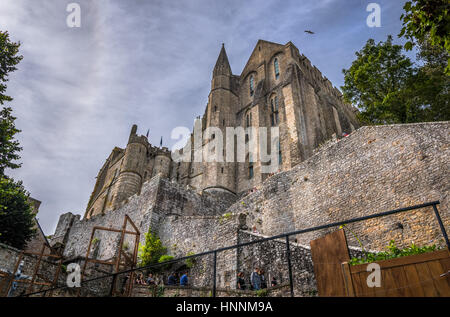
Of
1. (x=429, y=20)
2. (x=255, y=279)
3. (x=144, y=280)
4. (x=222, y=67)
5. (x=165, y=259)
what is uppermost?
(x=222, y=67)

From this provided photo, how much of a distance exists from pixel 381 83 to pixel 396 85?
29.3 inches

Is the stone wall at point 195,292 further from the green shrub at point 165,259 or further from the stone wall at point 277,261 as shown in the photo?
the green shrub at point 165,259

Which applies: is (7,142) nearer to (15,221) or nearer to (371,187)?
(15,221)

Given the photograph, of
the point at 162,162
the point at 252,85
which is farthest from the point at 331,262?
the point at 162,162

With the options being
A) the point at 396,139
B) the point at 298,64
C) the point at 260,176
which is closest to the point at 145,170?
the point at 260,176

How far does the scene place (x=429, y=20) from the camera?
5.36 meters

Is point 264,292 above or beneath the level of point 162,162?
beneath

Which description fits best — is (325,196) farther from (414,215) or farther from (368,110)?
(368,110)

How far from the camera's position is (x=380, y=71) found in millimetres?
16125

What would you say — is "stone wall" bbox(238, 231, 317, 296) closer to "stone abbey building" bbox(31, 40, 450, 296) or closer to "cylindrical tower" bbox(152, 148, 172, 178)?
"stone abbey building" bbox(31, 40, 450, 296)

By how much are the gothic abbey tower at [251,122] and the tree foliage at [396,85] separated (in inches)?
248

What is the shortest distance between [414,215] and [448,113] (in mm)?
7707

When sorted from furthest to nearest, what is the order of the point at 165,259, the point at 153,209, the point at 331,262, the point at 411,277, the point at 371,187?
the point at 153,209
the point at 165,259
the point at 371,187
the point at 331,262
the point at 411,277

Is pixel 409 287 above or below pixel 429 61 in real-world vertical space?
below
